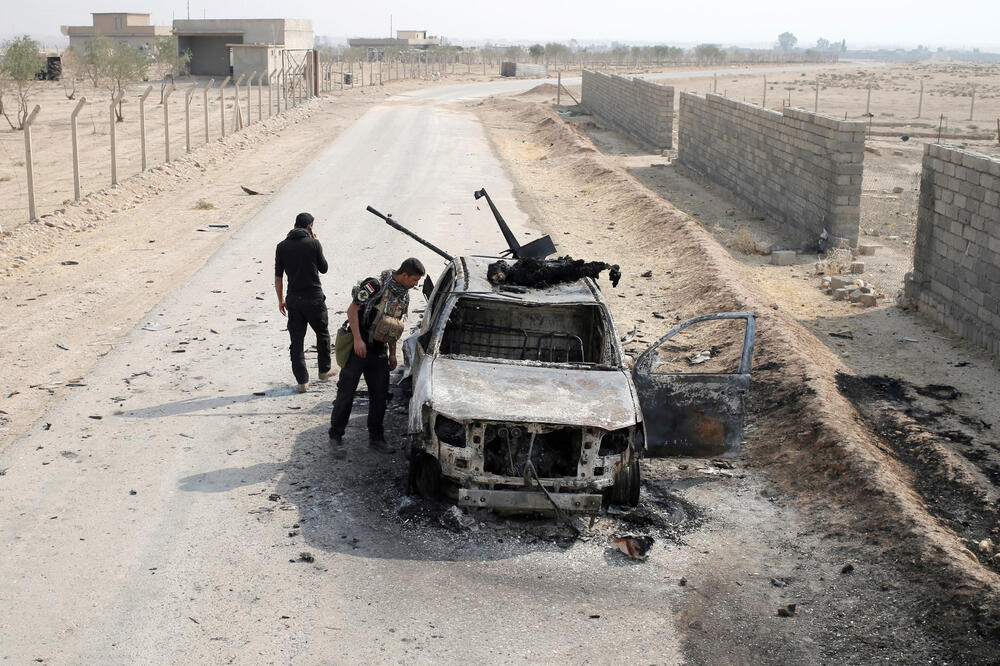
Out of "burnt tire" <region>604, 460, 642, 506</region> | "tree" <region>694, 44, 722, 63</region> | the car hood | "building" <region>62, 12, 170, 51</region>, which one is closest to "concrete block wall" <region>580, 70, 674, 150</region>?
the car hood

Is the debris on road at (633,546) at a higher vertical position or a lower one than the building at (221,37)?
lower

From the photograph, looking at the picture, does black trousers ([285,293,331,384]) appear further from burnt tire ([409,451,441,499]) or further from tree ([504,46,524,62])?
tree ([504,46,524,62])

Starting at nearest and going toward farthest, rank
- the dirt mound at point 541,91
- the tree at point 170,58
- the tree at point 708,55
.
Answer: the tree at point 170,58 → the dirt mound at point 541,91 → the tree at point 708,55

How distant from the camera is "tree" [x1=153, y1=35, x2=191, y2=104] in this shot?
62.4 m

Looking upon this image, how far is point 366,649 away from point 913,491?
4832 mm

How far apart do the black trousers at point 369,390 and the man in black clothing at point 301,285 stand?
1.47m

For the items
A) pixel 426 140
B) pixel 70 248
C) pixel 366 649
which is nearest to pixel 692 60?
pixel 426 140

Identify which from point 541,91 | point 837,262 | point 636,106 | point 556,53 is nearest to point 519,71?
point 541,91

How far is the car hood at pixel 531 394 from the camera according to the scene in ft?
22.4

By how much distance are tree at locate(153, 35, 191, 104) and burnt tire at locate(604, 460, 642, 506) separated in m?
57.9

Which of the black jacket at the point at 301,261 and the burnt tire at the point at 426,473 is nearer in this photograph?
the burnt tire at the point at 426,473

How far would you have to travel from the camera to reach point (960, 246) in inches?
515

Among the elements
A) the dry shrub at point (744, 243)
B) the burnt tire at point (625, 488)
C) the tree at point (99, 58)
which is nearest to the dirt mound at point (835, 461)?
the burnt tire at point (625, 488)

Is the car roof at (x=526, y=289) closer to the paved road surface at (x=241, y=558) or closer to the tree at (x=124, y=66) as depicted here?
the paved road surface at (x=241, y=558)
